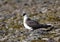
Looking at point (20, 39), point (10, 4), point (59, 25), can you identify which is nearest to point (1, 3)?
point (10, 4)

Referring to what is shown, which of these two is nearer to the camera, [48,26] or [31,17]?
[48,26]

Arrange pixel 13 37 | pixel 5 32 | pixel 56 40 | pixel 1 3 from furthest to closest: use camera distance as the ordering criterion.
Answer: pixel 1 3
pixel 5 32
pixel 13 37
pixel 56 40

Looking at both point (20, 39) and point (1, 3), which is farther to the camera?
point (1, 3)

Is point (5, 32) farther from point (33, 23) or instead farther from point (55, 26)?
point (55, 26)

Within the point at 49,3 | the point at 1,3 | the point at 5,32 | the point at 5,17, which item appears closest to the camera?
the point at 5,32

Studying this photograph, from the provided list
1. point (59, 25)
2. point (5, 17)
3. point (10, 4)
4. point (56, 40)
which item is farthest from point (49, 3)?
point (56, 40)

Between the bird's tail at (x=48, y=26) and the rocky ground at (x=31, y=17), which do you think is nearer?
the rocky ground at (x=31, y=17)

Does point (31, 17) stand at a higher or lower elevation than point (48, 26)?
higher

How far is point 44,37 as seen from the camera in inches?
573

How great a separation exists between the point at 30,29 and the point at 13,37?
3.65ft

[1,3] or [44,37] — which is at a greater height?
[1,3]

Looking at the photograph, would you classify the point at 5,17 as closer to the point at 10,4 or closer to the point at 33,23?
the point at 33,23

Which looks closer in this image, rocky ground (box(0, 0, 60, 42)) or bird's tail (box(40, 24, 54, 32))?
rocky ground (box(0, 0, 60, 42))

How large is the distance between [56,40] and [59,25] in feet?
11.1
